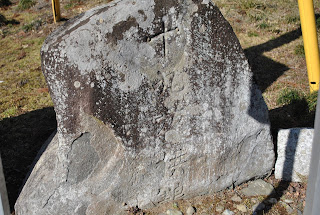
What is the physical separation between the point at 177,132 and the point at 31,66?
14.1 feet

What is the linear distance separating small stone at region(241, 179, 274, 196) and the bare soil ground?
0.06m

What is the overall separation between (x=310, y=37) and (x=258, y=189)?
218 cm

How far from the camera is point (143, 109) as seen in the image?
3.18 m

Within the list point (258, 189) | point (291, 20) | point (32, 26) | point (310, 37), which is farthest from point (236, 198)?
point (32, 26)

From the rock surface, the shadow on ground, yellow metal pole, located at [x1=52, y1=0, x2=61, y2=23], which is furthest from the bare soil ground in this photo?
yellow metal pole, located at [x1=52, y1=0, x2=61, y2=23]

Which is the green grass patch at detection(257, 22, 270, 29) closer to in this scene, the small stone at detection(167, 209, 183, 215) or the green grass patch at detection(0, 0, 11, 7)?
the small stone at detection(167, 209, 183, 215)

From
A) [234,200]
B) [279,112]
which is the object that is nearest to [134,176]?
[234,200]

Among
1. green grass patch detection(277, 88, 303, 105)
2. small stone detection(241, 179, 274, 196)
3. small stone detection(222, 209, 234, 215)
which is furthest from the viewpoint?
green grass patch detection(277, 88, 303, 105)

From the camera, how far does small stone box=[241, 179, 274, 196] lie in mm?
3650

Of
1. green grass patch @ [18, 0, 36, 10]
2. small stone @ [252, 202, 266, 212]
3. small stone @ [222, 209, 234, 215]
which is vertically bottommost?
small stone @ [252, 202, 266, 212]

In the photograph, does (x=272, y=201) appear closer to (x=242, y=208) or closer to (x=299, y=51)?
(x=242, y=208)

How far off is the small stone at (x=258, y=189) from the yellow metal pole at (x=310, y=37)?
191cm

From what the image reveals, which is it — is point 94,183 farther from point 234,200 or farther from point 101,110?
point 234,200

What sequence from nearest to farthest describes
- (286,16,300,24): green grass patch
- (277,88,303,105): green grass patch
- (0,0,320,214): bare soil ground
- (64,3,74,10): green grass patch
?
(0,0,320,214): bare soil ground, (277,88,303,105): green grass patch, (286,16,300,24): green grass patch, (64,3,74,10): green grass patch
